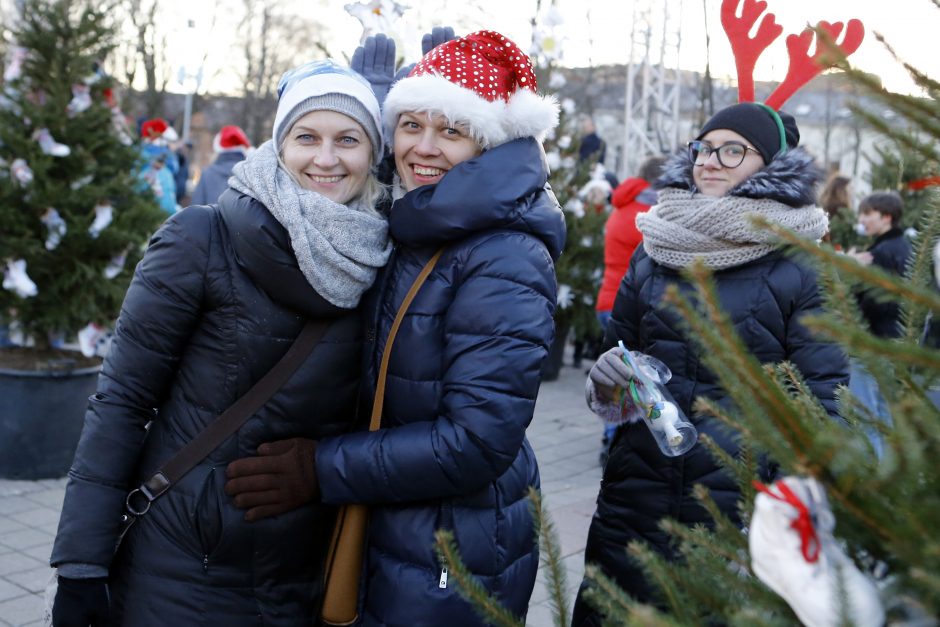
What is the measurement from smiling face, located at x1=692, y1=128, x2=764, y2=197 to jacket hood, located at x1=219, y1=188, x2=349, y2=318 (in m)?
1.36

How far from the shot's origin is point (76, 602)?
216 centimetres

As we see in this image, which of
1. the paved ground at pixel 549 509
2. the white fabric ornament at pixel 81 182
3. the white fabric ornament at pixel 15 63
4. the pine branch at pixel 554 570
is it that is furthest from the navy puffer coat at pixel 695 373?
the white fabric ornament at pixel 15 63

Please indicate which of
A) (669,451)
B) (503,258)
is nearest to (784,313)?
(669,451)

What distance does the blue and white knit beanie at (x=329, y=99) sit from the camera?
7.89ft

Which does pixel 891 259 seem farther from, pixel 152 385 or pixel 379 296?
pixel 152 385

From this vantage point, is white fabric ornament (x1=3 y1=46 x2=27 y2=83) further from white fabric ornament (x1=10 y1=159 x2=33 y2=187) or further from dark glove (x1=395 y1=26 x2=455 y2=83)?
dark glove (x1=395 y1=26 x2=455 y2=83)

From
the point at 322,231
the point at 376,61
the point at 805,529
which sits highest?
the point at 376,61

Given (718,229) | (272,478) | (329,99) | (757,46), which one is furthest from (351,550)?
(757,46)

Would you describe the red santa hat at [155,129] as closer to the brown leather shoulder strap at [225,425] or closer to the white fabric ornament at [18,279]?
Answer: the white fabric ornament at [18,279]

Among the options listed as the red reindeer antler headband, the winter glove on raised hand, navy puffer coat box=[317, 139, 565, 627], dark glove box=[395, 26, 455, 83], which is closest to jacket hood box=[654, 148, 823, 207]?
the red reindeer antler headband

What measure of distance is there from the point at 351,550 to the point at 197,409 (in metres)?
0.49

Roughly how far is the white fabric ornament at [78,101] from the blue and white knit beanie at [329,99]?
11.8 feet

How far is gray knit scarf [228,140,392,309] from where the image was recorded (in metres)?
2.19

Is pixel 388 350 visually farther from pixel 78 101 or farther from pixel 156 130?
pixel 156 130
